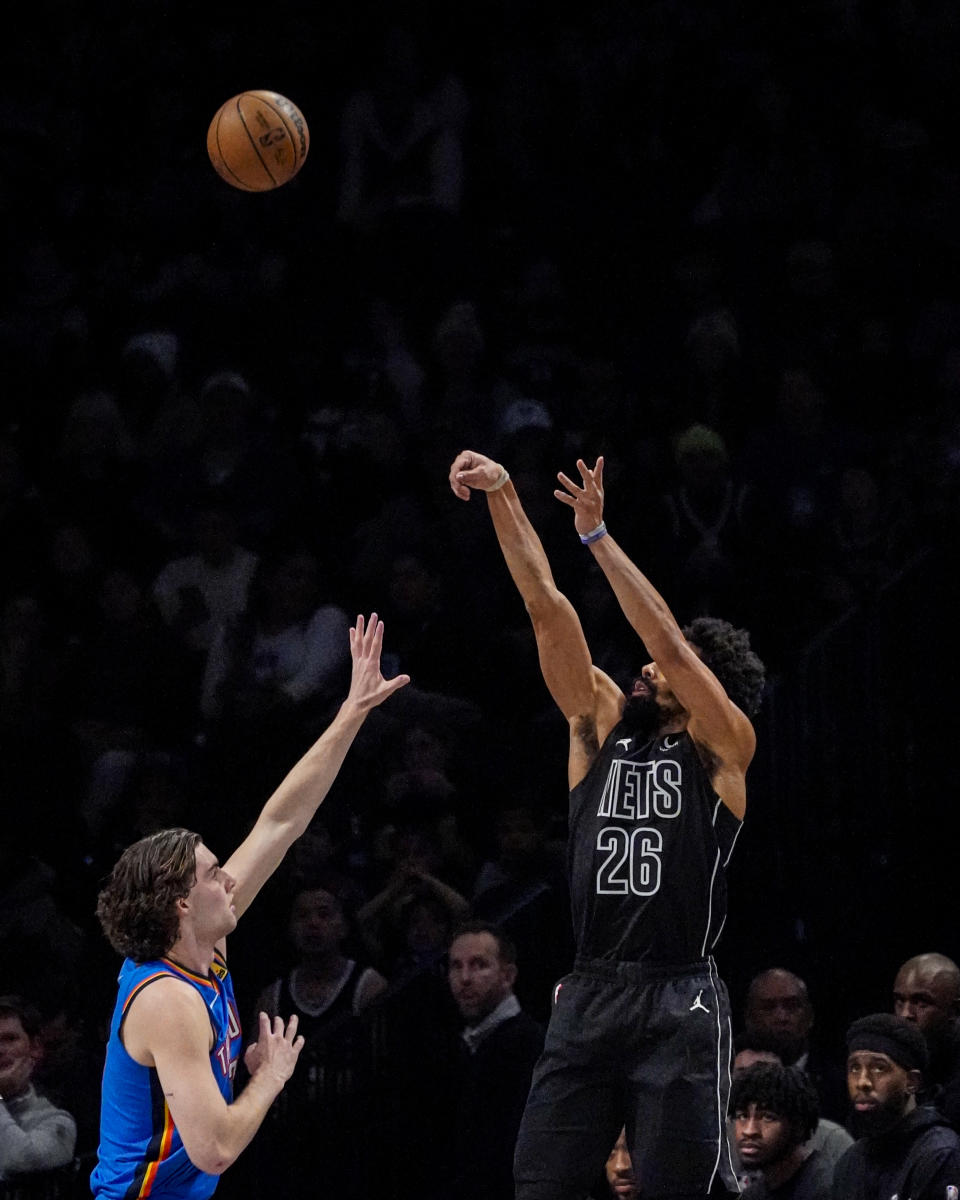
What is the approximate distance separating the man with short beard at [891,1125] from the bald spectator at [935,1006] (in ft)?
1.48

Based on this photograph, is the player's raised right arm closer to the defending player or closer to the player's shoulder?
the defending player

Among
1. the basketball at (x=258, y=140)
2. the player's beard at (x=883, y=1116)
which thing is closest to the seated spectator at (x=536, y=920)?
the player's beard at (x=883, y=1116)

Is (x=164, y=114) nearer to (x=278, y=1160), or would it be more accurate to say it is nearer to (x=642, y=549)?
(x=642, y=549)

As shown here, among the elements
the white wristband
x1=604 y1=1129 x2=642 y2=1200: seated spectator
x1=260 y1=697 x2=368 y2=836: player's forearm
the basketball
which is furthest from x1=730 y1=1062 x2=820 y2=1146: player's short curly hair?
the basketball

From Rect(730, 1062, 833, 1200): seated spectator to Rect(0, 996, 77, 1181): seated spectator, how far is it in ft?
8.42

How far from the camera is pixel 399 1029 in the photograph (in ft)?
24.7

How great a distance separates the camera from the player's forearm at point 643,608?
5340 millimetres

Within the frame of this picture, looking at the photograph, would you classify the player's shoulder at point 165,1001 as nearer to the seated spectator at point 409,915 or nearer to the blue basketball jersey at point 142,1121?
the blue basketball jersey at point 142,1121

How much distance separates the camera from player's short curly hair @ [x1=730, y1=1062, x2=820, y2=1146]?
6367mm

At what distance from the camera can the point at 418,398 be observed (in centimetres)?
1045

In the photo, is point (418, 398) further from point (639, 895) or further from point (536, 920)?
point (639, 895)

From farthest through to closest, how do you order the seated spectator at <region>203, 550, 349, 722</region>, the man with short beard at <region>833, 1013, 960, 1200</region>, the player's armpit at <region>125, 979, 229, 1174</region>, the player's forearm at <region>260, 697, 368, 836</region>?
the seated spectator at <region>203, 550, 349, 722</region>, the man with short beard at <region>833, 1013, 960, 1200</region>, the player's forearm at <region>260, 697, 368, 836</region>, the player's armpit at <region>125, 979, 229, 1174</region>

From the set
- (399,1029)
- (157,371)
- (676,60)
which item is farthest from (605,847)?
(676,60)

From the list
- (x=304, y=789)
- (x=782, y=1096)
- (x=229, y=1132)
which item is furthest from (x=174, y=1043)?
(x=782, y=1096)
